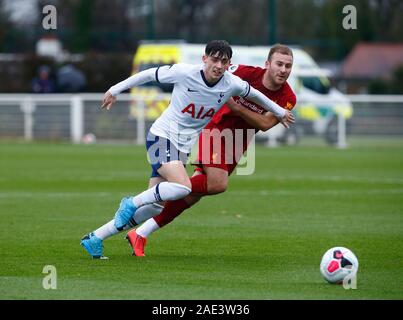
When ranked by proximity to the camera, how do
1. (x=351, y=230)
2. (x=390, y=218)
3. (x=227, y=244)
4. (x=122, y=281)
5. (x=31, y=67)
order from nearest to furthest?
1. (x=122, y=281)
2. (x=227, y=244)
3. (x=351, y=230)
4. (x=390, y=218)
5. (x=31, y=67)

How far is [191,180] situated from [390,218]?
4.42 m

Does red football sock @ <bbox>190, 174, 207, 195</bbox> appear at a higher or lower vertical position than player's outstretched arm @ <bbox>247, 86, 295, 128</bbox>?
lower

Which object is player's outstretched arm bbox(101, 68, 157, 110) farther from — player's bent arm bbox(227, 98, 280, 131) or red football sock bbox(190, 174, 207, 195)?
red football sock bbox(190, 174, 207, 195)

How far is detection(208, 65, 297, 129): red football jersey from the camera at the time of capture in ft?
35.6

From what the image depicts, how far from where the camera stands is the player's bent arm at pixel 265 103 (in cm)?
1030

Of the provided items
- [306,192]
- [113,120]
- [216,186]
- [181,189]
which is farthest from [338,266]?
[113,120]

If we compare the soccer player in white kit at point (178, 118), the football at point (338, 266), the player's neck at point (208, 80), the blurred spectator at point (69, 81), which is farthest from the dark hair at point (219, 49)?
the blurred spectator at point (69, 81)

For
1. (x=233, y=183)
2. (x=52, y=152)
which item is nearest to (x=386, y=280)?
(x=233, y=183)

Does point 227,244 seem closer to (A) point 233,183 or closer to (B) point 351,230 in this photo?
(B) point 351,230

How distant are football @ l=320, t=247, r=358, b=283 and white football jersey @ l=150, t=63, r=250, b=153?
2141 mm

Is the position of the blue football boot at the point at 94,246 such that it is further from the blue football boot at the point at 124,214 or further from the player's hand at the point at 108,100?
the player's hand at the point at 108,100

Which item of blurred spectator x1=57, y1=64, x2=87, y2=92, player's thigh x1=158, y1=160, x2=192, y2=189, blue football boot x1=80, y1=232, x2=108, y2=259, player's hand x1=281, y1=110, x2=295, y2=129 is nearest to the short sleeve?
player's hand x1=281, y1=110, x2=295, y2=129

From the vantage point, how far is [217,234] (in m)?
12.3
